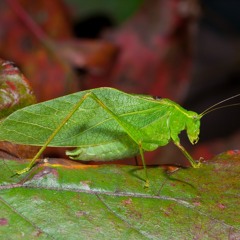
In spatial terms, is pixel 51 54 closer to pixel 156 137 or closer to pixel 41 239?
pixel 156 137

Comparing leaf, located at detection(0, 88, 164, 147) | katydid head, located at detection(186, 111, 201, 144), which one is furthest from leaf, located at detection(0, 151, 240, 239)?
katydid head, located at detection(186, 111, 201, 144)

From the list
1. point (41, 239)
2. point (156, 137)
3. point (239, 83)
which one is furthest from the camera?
point (239, 83)

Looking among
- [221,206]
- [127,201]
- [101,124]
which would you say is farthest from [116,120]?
[221,206]

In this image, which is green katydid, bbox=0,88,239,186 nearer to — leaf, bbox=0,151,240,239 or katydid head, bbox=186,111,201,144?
katydid head, bbox=186,111,201,144

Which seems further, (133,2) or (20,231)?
(133,2)

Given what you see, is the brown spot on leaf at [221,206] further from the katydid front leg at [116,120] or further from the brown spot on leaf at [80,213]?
the brown spot on leaf at [80,213]

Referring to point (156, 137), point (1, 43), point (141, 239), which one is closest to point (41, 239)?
point (141, 239)

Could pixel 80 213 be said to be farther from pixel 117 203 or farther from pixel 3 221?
pixel 3 221
